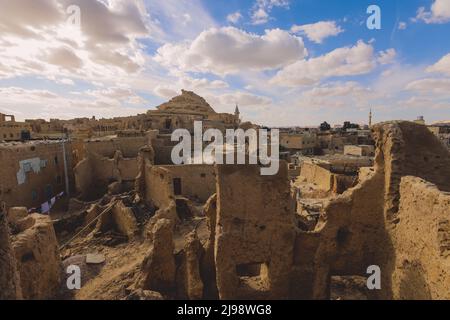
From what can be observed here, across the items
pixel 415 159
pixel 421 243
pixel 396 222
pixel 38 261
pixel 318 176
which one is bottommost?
pixel 38 261

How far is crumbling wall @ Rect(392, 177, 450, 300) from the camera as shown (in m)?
5.59

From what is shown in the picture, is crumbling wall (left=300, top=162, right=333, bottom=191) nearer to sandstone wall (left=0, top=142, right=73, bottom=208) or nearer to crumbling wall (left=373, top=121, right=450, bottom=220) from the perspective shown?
crumbling wall (left=373, top=121, right=450, bottom=220)

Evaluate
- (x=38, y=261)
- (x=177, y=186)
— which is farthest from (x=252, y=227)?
(x=177, y=186)

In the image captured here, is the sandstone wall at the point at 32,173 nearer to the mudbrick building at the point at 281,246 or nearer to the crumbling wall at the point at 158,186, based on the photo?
the mudbrick building at the point at 281,246

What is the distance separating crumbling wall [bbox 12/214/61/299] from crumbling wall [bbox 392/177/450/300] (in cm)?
1104

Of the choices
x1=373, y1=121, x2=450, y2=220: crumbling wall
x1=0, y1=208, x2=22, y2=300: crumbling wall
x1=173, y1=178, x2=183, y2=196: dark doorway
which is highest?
x1=373, y1=121, x2=450, y2=220: crumbling wall

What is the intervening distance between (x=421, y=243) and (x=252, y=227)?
169 inches

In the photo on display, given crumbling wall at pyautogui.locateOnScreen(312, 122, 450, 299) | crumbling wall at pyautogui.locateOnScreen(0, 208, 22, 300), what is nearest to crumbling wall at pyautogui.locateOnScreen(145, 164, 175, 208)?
crumbling wall at pyautogui.locateOnScreen(312, 122, 450, 299)

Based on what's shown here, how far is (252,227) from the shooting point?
26.2 feet

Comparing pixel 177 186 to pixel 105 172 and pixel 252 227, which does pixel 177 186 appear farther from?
pixel 252 227

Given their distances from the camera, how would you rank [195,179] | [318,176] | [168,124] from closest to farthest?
[195,179], [318,176], [168,124]
